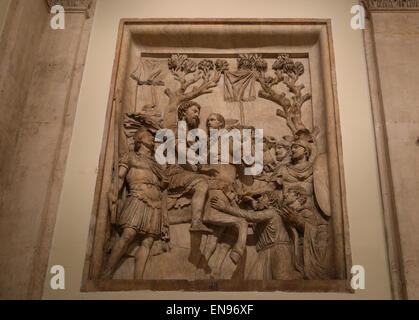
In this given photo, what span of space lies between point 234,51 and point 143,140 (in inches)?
61.0

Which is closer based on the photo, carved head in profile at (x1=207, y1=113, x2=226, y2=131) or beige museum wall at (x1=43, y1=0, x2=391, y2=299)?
beige museum wall at (x1=43, y1=0, x2=391, y2=299)

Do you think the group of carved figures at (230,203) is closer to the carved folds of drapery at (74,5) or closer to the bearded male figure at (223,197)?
the bearded male figure at (223,197)

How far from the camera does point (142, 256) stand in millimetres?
4238

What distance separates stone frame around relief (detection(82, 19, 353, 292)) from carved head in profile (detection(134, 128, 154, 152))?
9.2 inches

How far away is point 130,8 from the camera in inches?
215

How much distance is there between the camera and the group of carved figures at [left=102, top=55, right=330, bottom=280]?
13.8ft

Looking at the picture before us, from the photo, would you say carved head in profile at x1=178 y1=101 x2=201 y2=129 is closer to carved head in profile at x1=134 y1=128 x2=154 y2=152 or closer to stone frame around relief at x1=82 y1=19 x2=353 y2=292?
carved head in profile at x1=134 y1=128 x2=154 y2=152

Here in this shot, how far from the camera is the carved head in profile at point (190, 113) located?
15.9 ft

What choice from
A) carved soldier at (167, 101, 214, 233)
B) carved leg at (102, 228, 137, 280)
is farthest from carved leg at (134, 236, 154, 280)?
carved soldier at (167, 101, 214, 233)

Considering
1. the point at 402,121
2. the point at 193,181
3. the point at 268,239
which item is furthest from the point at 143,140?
the point at 402,121

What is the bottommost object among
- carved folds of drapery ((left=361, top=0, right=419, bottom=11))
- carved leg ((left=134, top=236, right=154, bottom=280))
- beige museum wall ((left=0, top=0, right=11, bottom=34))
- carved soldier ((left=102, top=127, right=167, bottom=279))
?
carved leg ((left=134, top=236, right=154, bottom=280))

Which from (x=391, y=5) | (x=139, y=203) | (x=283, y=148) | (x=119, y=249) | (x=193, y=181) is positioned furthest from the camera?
(x=391, y=5)

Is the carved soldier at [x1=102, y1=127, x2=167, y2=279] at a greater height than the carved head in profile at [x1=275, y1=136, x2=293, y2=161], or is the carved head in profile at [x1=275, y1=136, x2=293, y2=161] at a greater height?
the carved head in profile at [x1=275, y1=136, x2=293, y2=161]

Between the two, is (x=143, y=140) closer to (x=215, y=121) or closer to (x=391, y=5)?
(x=215, y=121)
